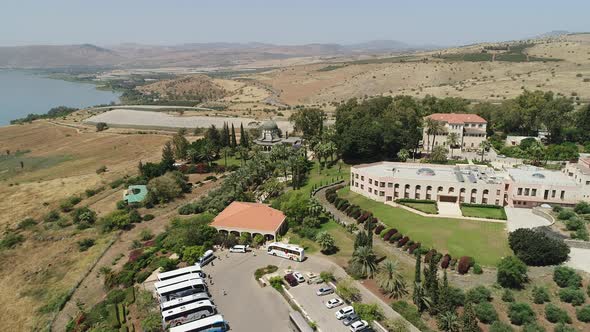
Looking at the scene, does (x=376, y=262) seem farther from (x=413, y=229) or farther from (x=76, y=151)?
(x=76, y=151)

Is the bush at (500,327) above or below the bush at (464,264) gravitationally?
below

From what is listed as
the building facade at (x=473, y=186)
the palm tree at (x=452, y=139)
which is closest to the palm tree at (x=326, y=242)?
the building facade at (x=473, y=186)

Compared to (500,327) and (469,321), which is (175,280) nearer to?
(469,321)

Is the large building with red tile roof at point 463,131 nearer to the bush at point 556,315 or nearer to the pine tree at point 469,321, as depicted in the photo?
the bush at point 556,315

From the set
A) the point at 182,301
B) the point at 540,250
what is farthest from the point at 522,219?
the point at 182,301

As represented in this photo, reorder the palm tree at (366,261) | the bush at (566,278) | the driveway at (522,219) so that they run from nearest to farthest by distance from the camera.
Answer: the bush at (566,278) → the palm tree at (366,261) → the driveway at (522,219)
